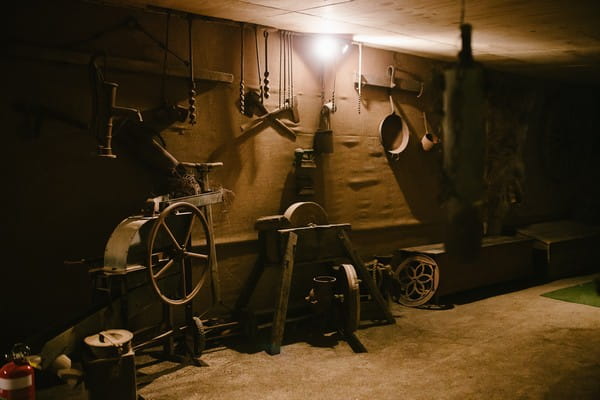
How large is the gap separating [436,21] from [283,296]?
10.3 feet

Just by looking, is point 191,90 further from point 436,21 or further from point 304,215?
point 436,21

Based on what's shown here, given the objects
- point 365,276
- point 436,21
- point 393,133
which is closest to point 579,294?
point 393,133

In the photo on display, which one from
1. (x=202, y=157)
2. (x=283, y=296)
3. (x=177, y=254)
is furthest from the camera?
(x=202, y=157)

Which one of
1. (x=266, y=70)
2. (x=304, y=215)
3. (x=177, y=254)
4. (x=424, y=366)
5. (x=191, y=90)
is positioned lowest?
(x=424, y=366)

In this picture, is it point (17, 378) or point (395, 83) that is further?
point (395, 83)

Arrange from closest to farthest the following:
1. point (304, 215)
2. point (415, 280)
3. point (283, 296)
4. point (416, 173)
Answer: point (283, 296) → point (304, 215) → point (415, 280) → point (416, 173)

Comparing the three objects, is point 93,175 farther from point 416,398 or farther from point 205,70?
point 416,398

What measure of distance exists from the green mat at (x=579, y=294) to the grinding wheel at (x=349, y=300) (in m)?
3.43

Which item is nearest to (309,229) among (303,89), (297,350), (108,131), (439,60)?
(297,350)

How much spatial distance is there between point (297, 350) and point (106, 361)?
215 cm

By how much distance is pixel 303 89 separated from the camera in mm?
6488

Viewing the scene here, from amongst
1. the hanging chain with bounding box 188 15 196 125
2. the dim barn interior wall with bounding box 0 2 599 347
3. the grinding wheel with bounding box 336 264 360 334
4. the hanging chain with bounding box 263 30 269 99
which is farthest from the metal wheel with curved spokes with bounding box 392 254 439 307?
the hanging chain with bounding box 188 15 196 125

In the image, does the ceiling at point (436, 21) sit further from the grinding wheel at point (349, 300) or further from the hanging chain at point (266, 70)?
the grinding wheel at point (349, 300)

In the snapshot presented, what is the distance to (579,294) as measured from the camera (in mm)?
7492
